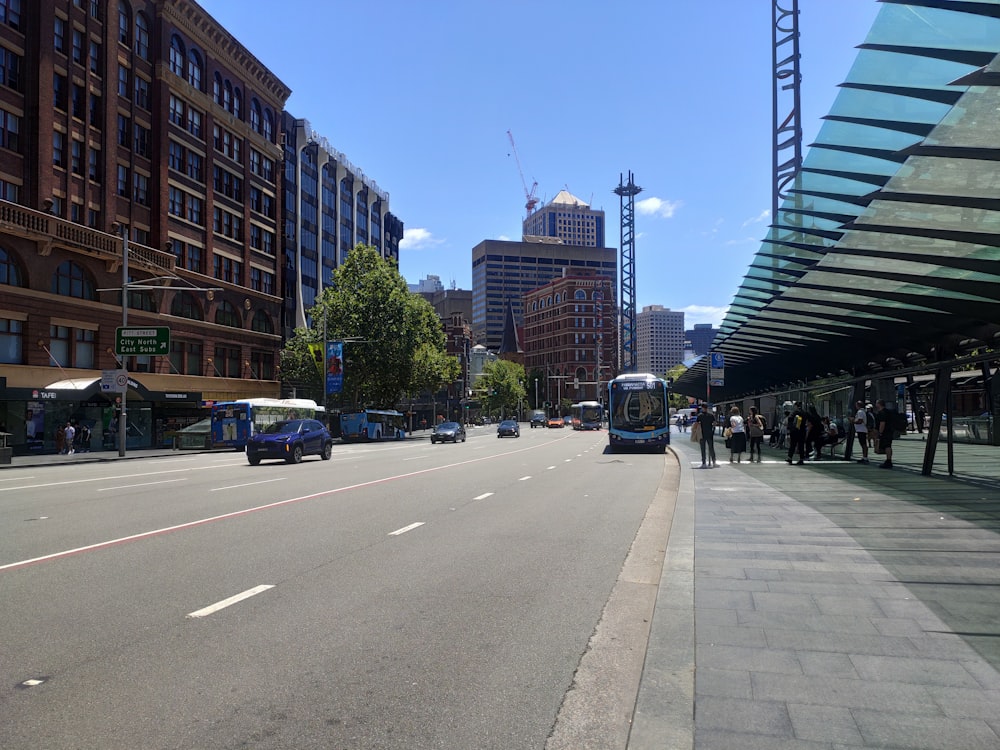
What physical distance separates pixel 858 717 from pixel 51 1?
1777 inches

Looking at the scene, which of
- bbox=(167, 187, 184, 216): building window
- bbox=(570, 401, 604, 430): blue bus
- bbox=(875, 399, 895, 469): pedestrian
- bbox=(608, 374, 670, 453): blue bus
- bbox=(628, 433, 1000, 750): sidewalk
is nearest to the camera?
bbox=(628, 433, 1000, 750): sidewalk

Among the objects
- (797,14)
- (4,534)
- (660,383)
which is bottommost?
(4,534)

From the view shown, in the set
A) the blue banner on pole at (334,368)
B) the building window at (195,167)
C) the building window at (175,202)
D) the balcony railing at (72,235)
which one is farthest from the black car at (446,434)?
the building window at (195,167)

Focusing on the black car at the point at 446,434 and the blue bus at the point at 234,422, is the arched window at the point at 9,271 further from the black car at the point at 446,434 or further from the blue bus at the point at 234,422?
the black car at the point at 446,434

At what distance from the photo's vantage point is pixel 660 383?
112 ft

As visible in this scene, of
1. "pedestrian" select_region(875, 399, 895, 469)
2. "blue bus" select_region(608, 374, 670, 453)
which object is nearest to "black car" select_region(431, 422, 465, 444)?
"blue bus" select_region(608, 374, 670, 453)

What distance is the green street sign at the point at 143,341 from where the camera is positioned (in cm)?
3231

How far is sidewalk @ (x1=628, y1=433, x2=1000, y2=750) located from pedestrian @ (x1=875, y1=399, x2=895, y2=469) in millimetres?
7097

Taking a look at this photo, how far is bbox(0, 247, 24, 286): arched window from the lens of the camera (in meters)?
33.6

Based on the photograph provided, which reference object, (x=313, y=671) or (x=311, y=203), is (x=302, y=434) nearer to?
(x=313, y=671)

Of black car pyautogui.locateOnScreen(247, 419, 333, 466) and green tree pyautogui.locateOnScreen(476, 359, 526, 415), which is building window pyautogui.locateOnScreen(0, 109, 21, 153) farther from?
green tree pyautogui.locateOnScreen(476, 359, 526, 415)

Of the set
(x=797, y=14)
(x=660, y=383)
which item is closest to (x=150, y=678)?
(x=660, y=383)

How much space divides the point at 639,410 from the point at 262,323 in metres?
33.9

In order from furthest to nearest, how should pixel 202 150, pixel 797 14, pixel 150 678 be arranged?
pixel 202 150 → pixel 797 14 → pixel 150 678
